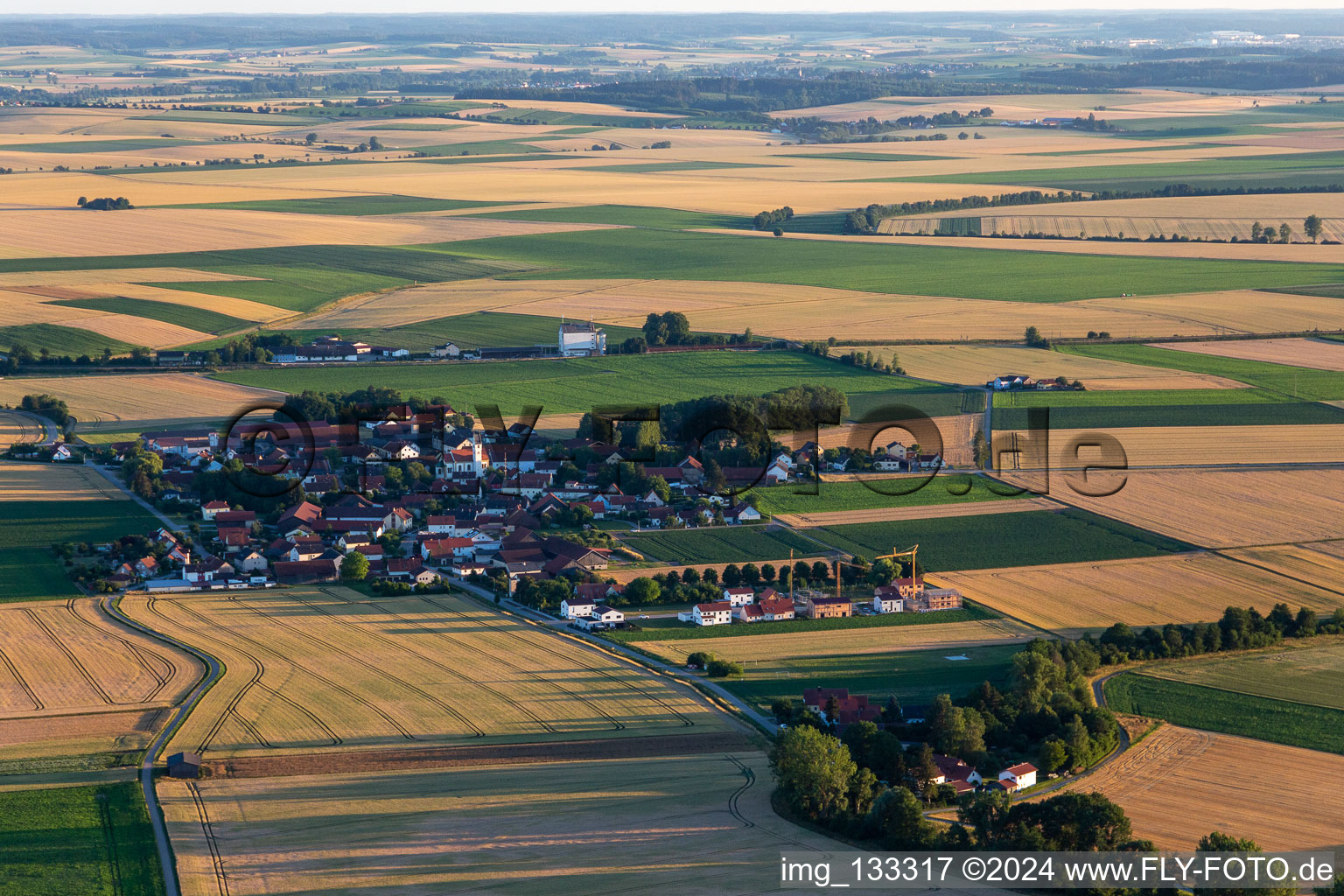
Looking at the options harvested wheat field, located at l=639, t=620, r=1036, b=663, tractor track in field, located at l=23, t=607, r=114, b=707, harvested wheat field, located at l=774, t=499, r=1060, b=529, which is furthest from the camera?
harvested wheat field, located at l=774, t=499, r=1060, b=529

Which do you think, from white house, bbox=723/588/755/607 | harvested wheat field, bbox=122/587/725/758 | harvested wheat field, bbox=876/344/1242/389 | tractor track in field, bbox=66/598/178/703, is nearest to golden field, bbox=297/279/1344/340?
harvested wheat field, bbox=876/344/1242/389

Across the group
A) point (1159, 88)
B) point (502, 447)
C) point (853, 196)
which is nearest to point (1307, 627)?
point (502, 447)

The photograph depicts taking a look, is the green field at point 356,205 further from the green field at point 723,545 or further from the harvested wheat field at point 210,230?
the green field at point 723,545

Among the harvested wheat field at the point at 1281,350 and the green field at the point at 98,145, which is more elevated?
the green field at the point at 98,145

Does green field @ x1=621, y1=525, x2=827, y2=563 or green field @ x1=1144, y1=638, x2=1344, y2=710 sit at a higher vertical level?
green field @ x1=621, y1=525, x2=827, y2=563

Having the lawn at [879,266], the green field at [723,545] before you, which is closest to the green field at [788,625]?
the green field at [723,545]

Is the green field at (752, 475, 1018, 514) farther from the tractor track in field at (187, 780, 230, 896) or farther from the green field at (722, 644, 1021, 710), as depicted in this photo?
the tractor track in field at (187, 780, 230, 896)

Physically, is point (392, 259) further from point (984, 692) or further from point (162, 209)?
point (984, 692)
